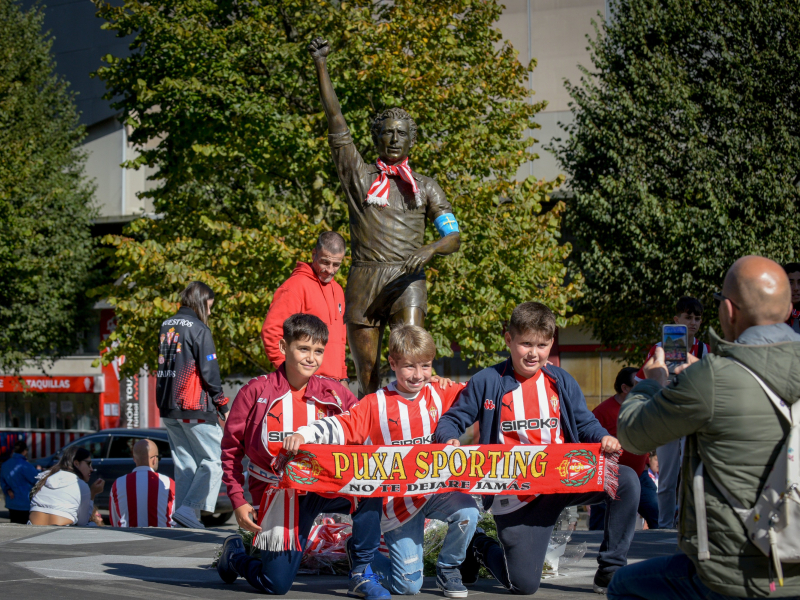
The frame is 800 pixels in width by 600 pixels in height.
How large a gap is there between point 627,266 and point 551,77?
9.13 meters

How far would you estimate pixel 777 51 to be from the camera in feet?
62.3

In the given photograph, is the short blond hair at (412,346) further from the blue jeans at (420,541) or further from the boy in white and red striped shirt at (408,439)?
the blue jeans at (420,541)

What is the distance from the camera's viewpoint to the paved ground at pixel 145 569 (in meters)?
4.77

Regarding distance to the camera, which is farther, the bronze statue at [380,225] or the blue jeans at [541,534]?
the bronze statue at [380,225]

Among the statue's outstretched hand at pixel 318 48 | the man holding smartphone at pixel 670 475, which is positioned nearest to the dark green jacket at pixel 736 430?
the statue's outstretched hand at pixel 318 48

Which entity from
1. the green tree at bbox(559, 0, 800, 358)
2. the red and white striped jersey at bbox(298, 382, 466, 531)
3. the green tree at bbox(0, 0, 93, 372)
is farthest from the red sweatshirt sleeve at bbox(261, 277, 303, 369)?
the green tree at bbox(0, 0, 93, 372)

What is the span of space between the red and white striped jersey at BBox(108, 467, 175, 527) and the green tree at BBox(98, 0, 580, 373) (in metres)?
6.38

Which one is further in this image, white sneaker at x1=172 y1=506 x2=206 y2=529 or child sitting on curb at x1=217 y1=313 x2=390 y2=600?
white sneaker at x1=172 y1=506 x2=206 y2=529

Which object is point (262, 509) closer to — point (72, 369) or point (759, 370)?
point (759, 370)

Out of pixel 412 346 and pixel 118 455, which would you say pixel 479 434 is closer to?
pixel 412 346

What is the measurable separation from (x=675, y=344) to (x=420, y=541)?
6.45 feet

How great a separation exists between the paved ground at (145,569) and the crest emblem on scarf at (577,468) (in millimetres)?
603

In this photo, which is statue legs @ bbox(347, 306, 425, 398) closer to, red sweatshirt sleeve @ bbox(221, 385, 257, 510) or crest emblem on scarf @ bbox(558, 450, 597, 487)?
red sweatshirt sleeve @ bbox(221, 385, 257, 510)

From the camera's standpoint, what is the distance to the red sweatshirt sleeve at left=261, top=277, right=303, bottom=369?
6453 mm
